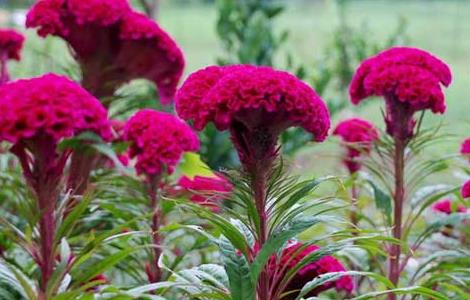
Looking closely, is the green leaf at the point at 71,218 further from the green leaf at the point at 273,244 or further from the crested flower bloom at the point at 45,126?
the green leaf at the point at 273,244

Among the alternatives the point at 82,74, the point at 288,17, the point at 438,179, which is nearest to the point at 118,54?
the point at 82,74

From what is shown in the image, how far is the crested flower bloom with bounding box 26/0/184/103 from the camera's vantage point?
1.61 m

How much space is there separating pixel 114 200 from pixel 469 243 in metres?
0.65

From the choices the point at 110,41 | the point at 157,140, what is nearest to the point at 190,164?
the point at 157,140

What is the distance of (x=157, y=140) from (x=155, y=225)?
135 mm

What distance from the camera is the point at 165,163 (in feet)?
4.92

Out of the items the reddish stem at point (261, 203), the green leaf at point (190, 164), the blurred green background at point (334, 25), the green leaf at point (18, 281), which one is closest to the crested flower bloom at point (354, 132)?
the green leaf at point (190, 164)

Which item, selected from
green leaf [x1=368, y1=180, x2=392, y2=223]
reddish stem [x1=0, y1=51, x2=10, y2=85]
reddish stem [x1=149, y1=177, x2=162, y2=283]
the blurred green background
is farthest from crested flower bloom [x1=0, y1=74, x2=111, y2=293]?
the blurred green background

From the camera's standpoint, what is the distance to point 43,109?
107cm

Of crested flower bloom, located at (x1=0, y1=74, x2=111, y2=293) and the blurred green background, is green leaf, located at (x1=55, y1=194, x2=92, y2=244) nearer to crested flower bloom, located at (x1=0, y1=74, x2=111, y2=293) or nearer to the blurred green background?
crested flower bloom, located at (x1=0, y1=74, x2=111, y2=293)

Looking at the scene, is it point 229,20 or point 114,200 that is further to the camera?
point 229,20

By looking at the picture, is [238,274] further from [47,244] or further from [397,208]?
[397,208]

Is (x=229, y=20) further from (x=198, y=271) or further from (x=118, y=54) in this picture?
(x=198, y=271)

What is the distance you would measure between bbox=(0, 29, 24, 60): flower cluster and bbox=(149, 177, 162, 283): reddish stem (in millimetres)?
575
